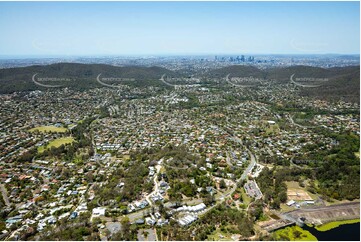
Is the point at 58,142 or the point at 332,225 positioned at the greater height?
the point at 58,142

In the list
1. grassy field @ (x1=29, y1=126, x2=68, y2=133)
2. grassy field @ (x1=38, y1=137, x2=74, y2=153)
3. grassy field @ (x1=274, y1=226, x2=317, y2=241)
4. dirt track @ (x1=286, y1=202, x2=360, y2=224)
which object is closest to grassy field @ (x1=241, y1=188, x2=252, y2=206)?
dirt track @ (x1=286, y1=202, x2=360, y2=224)

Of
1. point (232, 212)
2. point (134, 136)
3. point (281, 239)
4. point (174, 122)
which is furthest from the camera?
point (174, 122)

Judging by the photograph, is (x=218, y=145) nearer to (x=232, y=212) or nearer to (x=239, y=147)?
(x=239, y=147)

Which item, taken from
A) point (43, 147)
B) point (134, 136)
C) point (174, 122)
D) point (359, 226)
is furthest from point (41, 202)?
point (174, 122)

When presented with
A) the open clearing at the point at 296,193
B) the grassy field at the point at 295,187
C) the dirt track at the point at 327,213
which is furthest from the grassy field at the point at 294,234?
the grassy field at the point at 295,187

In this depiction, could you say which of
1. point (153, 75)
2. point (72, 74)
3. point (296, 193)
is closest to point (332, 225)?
point (296, 193)

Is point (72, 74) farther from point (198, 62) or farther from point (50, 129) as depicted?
point (198, 62)

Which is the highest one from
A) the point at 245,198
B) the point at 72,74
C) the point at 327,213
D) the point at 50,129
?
the point at 72,74
